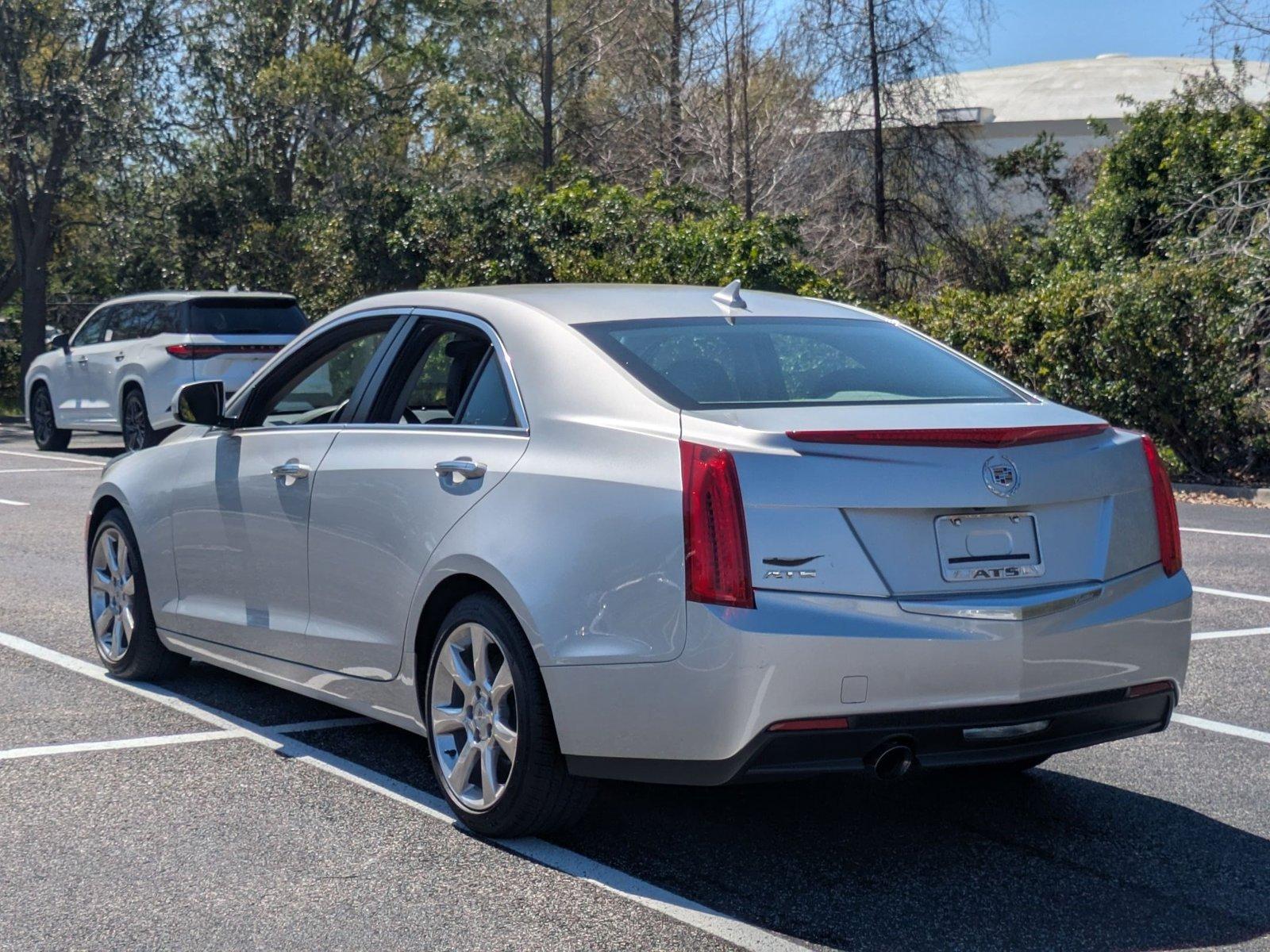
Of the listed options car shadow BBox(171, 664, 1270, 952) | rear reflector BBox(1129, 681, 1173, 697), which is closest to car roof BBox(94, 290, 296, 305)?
car shadow BBox(171, 664, 1270, 952)

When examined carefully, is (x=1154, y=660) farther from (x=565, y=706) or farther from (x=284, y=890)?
(x=284, y=890)

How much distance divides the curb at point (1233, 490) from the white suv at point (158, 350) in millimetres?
9607

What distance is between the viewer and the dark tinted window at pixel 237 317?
58.9 feet

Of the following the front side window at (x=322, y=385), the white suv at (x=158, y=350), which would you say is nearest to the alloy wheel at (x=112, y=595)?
the front side window at (x=322, y=385)

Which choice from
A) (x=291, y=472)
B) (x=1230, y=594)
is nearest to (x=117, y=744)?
(x=291, y=472)

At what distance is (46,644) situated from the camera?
25.2 ft

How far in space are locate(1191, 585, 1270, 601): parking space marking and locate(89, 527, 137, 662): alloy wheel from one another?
600 centimetres

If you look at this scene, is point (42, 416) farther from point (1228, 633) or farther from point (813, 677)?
point (813, 677)

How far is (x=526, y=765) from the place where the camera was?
4488mm

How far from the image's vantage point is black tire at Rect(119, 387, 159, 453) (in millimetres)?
18516

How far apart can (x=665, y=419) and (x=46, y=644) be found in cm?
453

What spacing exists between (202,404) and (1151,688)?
368 centimetres

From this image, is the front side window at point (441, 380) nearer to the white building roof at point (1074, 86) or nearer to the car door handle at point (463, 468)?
the car door handle at point (463, 468)

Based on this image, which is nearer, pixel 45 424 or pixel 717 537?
pixel 717 537
